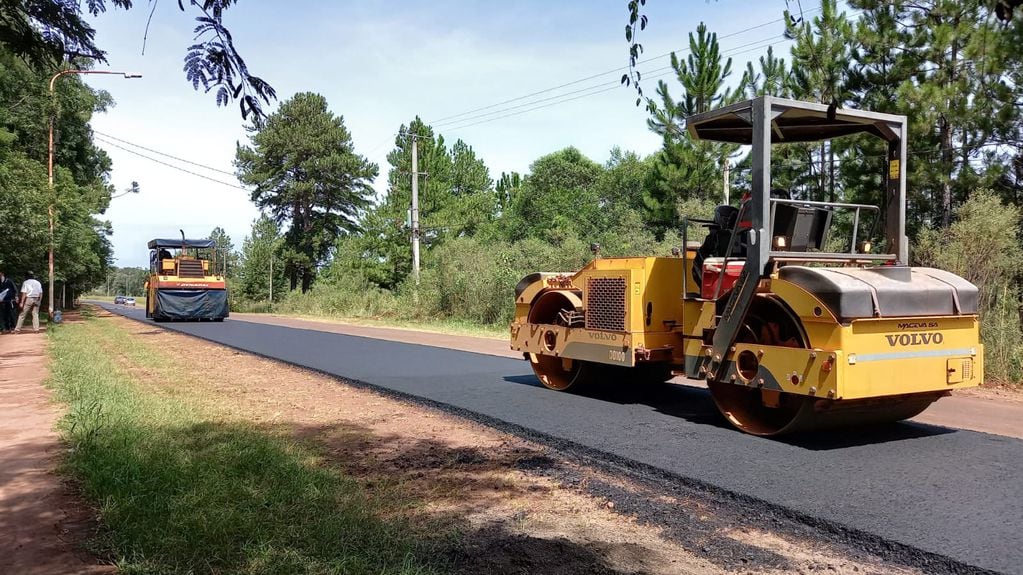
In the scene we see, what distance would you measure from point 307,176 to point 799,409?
50.4m

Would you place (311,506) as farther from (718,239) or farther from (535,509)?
(718,239)

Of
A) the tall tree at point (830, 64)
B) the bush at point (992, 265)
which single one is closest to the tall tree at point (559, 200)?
the tall tree at point (830, 64)

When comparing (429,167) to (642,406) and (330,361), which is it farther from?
(642,406)

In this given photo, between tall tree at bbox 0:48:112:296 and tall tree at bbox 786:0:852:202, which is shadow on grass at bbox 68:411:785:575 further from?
tall tree at bbox 786:0:852:202

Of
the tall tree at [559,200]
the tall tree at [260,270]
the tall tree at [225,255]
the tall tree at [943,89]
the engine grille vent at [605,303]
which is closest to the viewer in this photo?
the engine grille vent at [605,303]

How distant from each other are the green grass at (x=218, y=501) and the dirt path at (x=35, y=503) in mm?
124

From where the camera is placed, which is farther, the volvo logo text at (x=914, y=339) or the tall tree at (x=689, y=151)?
the tall tree at (x=689, y=151)

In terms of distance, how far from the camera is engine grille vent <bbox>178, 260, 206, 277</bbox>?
86.0 ft

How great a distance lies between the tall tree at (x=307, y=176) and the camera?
51375mm

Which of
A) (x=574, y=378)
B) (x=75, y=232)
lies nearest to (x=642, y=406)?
(x=574, y=378)

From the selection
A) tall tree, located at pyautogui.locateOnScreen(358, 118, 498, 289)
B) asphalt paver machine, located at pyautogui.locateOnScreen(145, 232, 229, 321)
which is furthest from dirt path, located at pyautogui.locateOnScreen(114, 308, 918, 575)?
tall tree, located at pyautogui.locateOnScreen(358, 118, 498, 289)

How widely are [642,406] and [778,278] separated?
7.74ft

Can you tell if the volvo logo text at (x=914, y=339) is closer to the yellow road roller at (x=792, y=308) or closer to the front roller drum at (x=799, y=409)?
the yellow road roller at (x=792, y=308)

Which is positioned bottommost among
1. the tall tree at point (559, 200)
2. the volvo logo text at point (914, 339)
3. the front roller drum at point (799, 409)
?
the front roller drum at point (799, 409)
